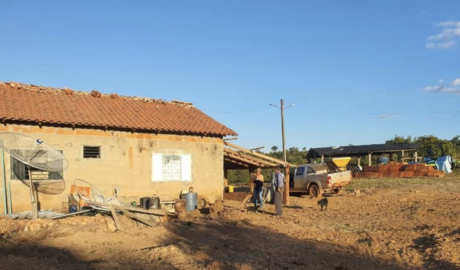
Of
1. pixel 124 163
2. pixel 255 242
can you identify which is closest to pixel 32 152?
pixel 124 163

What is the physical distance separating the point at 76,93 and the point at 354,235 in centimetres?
1240

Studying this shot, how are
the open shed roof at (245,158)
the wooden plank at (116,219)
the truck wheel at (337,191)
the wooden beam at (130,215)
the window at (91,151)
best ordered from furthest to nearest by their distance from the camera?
the truck wheel at (337,191), the open shed roof at (245,158), the window at (91,151), the wooden beam at (130,215), the wooden plank at (116,219)

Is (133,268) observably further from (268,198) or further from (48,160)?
(268,198)

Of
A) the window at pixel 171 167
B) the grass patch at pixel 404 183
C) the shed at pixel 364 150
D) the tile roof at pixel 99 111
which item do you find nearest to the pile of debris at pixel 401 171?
the grass patch at pixel 404 183

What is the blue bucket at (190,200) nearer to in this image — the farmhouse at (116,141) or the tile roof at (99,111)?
the farmhouse at (116,141)

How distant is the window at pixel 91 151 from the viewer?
1498 cm

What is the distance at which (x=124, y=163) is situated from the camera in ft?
51.5

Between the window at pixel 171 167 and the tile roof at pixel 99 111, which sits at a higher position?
the tile roof at pixel 99 111

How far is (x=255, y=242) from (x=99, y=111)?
8.75 meters

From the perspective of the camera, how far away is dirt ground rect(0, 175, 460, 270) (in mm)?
8453

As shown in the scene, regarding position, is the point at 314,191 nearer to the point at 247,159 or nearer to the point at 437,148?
the point at 247,159

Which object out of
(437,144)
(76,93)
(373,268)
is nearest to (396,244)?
(373,268)

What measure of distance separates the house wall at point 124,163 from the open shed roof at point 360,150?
21891 millimetres

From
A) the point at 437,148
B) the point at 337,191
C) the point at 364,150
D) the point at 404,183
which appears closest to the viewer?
the point at 337,191
